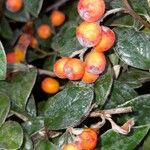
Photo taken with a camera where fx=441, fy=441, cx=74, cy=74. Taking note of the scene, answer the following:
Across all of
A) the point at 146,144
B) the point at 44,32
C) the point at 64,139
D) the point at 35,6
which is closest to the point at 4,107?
the point at 64,139

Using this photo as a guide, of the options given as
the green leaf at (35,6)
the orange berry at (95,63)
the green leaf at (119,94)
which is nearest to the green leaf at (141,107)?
the green leaf at (119,94)

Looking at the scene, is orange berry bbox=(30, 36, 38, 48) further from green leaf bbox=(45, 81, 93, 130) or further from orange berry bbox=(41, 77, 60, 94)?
green leaf bbox=(45, 81, 93, 130)

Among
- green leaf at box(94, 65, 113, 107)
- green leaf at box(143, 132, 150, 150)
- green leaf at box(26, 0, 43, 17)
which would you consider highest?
green leaf at box(94, 65, 113, 107)

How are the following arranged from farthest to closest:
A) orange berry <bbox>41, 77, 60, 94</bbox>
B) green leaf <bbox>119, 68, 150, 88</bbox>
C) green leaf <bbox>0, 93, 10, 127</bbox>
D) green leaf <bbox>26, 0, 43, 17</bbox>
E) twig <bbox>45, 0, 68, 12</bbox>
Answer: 1. twig <bbox>45, 0, 68, 12</bbox>
2. green leaf <bbox>26, 0, 43, 17</bbox>
3. orange berry <bbox>41, 77, 60, 94</bbox>
4. green leaf <bbox>119, 68, 150, 88</bbox>
5. green leaf <bbox>0, 93, 10, 127</bbox>

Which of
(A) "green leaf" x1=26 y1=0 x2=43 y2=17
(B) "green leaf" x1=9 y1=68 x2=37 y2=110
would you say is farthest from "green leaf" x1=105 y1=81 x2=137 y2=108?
(A) "green leaf" x1=26 y1=0 x2=43 y2=17

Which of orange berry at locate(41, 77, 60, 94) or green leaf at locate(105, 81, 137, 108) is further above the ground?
green leaf at locate(105, 81, 137, 108)

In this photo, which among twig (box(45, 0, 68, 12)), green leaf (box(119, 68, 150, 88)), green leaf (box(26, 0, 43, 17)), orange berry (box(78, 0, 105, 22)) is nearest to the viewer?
orange berry (box(78, 0, 105, 22))

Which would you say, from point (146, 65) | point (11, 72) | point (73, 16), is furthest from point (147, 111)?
point (73, 16)

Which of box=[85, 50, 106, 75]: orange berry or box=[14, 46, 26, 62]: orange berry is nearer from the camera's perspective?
box=[85, 50, 106, 75]: orange berry
